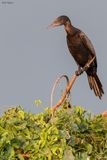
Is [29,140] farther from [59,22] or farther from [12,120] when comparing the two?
[59,22]

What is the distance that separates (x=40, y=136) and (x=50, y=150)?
0.37ft

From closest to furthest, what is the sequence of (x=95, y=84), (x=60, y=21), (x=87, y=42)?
(x=60, y=21)
(x=87, y=42)
(x=95, y=84)

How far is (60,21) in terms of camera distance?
27.1 feet

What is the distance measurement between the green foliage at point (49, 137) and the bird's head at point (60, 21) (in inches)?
126

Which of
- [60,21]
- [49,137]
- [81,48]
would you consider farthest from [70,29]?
[49,137]

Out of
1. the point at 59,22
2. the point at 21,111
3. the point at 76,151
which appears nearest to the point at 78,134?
the point at 76,151

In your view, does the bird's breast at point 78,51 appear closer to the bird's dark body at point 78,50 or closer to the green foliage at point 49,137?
the bird's dark body at point 78,50

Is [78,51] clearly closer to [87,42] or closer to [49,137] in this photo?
[87,42]

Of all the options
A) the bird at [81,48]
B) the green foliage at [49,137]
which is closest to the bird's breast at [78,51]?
the bird at [81,48]

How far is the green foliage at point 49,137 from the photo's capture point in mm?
4395

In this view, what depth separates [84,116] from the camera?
476 cm

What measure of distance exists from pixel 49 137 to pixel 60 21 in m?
3.99

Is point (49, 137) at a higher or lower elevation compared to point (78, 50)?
lower

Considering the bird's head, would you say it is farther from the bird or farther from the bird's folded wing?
the bird's folded wing
